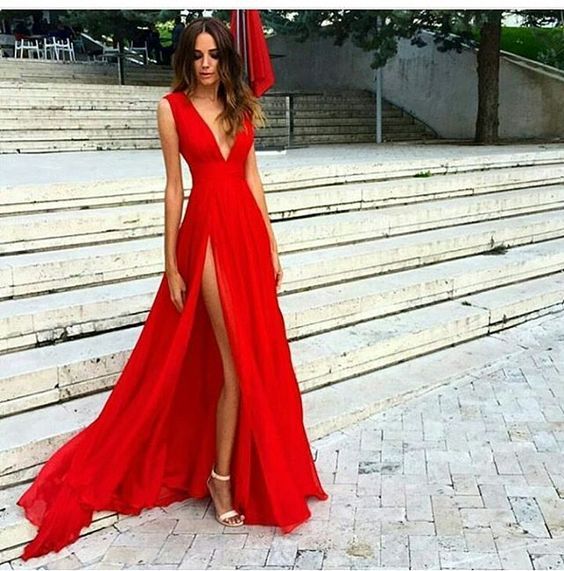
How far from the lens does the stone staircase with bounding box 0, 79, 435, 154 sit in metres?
8.90

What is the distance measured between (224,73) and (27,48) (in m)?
16.7

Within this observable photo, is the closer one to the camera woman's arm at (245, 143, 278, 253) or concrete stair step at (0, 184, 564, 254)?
woman's arm at (245, 143, 278, 253)

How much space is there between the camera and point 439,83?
13906 millimetres

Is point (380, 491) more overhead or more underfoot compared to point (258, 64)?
more underfoot

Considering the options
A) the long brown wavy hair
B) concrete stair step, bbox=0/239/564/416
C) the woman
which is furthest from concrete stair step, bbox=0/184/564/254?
the long brown wavy hair

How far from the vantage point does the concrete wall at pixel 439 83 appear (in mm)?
12539

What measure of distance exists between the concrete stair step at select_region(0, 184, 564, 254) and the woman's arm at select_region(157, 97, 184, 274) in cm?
162

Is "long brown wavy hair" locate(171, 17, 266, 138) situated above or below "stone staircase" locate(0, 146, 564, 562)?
above

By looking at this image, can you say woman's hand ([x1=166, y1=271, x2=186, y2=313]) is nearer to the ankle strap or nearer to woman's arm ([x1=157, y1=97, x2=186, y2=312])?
woman's arm ([x1=157, y1=97, x2=186, y2=312])

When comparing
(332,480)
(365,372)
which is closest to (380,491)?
(332,480)

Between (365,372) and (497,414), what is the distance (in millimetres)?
761

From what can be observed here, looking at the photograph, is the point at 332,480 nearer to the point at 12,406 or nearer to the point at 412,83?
the point at 12,406

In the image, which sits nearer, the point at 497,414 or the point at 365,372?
the point at 497,414

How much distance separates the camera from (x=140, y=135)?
9945mm
